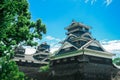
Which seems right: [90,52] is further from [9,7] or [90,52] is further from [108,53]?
→ [9,7]

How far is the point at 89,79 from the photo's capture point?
97.7 feet

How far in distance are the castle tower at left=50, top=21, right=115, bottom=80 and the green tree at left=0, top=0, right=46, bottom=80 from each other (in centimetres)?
1641

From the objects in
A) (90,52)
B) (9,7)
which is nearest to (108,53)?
(90,52)

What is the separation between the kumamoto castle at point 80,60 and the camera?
1188 inches

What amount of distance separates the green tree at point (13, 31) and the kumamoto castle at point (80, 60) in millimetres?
16523

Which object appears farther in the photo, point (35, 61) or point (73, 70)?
point (35, 61)

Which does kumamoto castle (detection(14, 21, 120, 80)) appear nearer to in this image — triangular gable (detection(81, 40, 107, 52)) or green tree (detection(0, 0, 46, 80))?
triangular gable (detection(81, 40, 107, 52))

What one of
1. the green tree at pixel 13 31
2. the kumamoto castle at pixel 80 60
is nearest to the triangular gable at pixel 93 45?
the kumamoto castle at pixel 80 60

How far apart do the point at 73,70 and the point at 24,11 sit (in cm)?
1885

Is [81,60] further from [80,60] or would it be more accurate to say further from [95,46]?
[95,46]

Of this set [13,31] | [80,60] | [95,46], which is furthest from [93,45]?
[13,31]

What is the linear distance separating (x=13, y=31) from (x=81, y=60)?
19.5 meters

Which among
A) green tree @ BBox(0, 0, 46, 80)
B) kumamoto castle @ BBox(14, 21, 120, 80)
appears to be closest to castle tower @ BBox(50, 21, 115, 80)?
kumamoto castle @ BBox(14, 21, 120, 80)

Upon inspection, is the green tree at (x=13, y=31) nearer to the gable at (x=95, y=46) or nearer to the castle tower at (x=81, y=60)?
the castle tower at (x=81, y=60)
